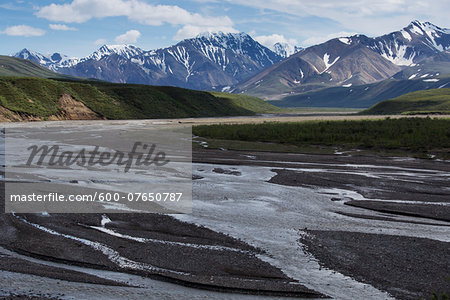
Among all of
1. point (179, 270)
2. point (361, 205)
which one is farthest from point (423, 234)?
point (179, 270)

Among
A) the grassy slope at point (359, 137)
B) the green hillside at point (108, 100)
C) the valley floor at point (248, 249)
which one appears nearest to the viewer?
the valley floor at point (248, 249)

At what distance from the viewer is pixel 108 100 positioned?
427ft

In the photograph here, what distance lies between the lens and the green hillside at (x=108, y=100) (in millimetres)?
103750

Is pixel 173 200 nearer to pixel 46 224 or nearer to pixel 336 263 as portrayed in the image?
pixel 46 224

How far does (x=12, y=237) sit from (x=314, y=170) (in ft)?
66.6

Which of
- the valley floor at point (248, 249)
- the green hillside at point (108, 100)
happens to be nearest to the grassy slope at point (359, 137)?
the valley floor at point (248, 249)

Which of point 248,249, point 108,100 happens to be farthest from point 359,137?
point 108,100

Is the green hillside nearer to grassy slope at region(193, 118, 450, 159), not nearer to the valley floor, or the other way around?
grassy slope at region(193, 118, 450, 159)

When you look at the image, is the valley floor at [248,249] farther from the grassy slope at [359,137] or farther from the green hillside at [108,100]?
the green hillside at [108,100]

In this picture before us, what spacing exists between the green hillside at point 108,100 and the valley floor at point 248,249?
9002 centimetres

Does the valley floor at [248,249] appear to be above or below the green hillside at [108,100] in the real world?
below

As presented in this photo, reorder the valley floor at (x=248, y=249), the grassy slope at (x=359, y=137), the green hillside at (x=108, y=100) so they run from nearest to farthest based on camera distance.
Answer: the valley floor at (x=248, y=249)
the grassy slope at (x=359, y=137)
the green hillside at (x=108, y=100)

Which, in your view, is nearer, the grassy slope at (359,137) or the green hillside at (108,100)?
the grassy slope at (359,137)

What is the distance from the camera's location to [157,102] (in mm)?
146000
